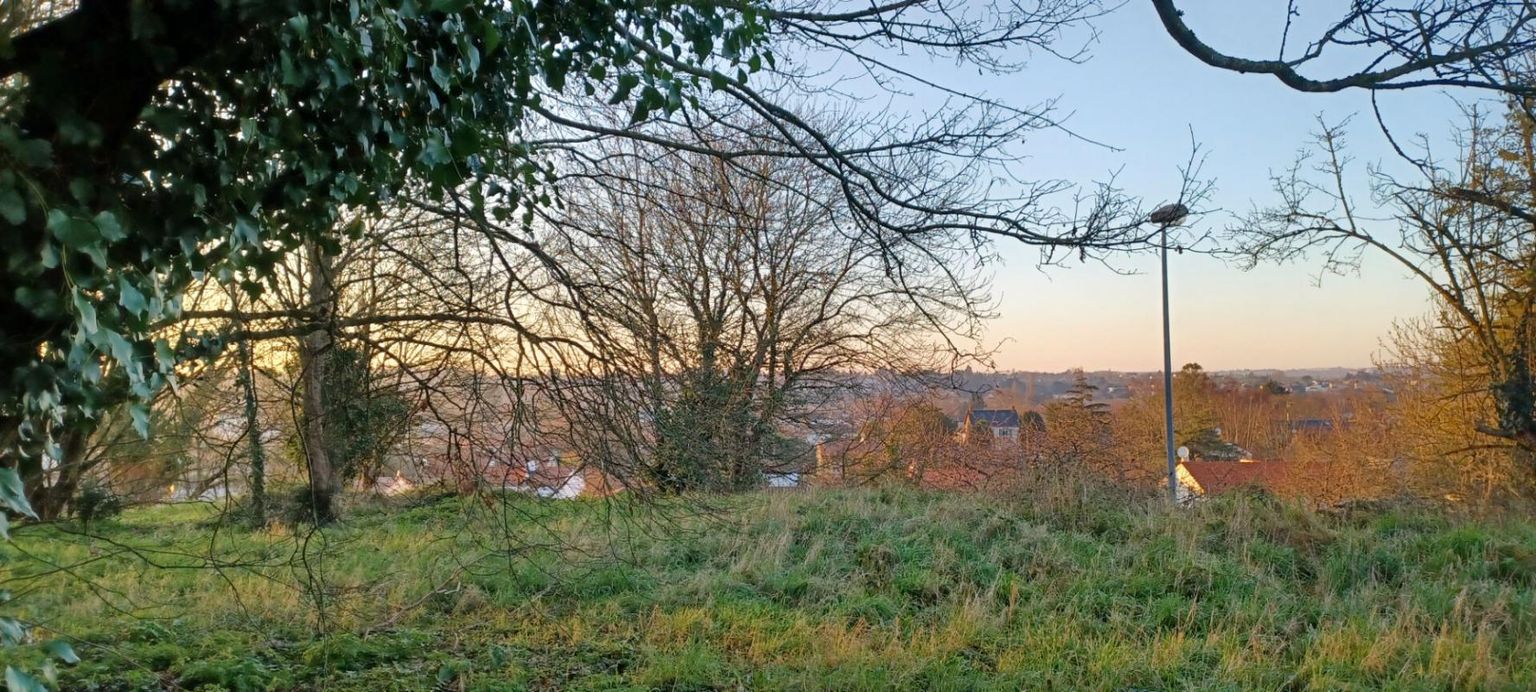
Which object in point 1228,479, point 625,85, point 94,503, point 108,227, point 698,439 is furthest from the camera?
point 1228,479

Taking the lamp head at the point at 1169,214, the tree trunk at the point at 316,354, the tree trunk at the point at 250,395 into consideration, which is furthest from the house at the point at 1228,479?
the tree trunk at the point at 250,395

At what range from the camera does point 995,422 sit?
1539 centimetres

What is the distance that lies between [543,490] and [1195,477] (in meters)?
12.5

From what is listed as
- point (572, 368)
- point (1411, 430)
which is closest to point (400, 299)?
point (572, 368)

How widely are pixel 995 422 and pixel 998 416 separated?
4.7 inches

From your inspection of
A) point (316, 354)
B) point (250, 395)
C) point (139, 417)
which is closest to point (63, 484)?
point (250, 395)

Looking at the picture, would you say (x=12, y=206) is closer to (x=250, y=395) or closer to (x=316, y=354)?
(x=316, y=354)

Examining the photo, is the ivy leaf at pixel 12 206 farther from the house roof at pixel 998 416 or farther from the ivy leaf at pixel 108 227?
the house roof at pixel 998 416

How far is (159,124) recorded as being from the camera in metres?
2.27

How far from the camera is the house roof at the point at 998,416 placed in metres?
15.2

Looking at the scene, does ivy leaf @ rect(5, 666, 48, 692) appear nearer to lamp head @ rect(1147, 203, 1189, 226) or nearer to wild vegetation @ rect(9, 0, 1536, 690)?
wild vegetation @ rect(9, 0, 1536, 690)

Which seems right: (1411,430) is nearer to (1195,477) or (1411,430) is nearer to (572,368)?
(1195,477)

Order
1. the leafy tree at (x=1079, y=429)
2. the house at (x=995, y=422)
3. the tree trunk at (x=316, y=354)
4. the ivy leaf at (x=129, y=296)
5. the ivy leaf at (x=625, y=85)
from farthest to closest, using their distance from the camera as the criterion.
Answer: the house at (x=995, y=422) < the leafy tree at (x=1079, y=429) < the tree trunk at (x=316, y=354) < the ivy leaf at (x=625, y=85) < the ivy leaf at (x=129, y=296)

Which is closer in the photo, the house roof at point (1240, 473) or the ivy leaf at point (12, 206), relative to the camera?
the ivy leaf at point (12, 206)
